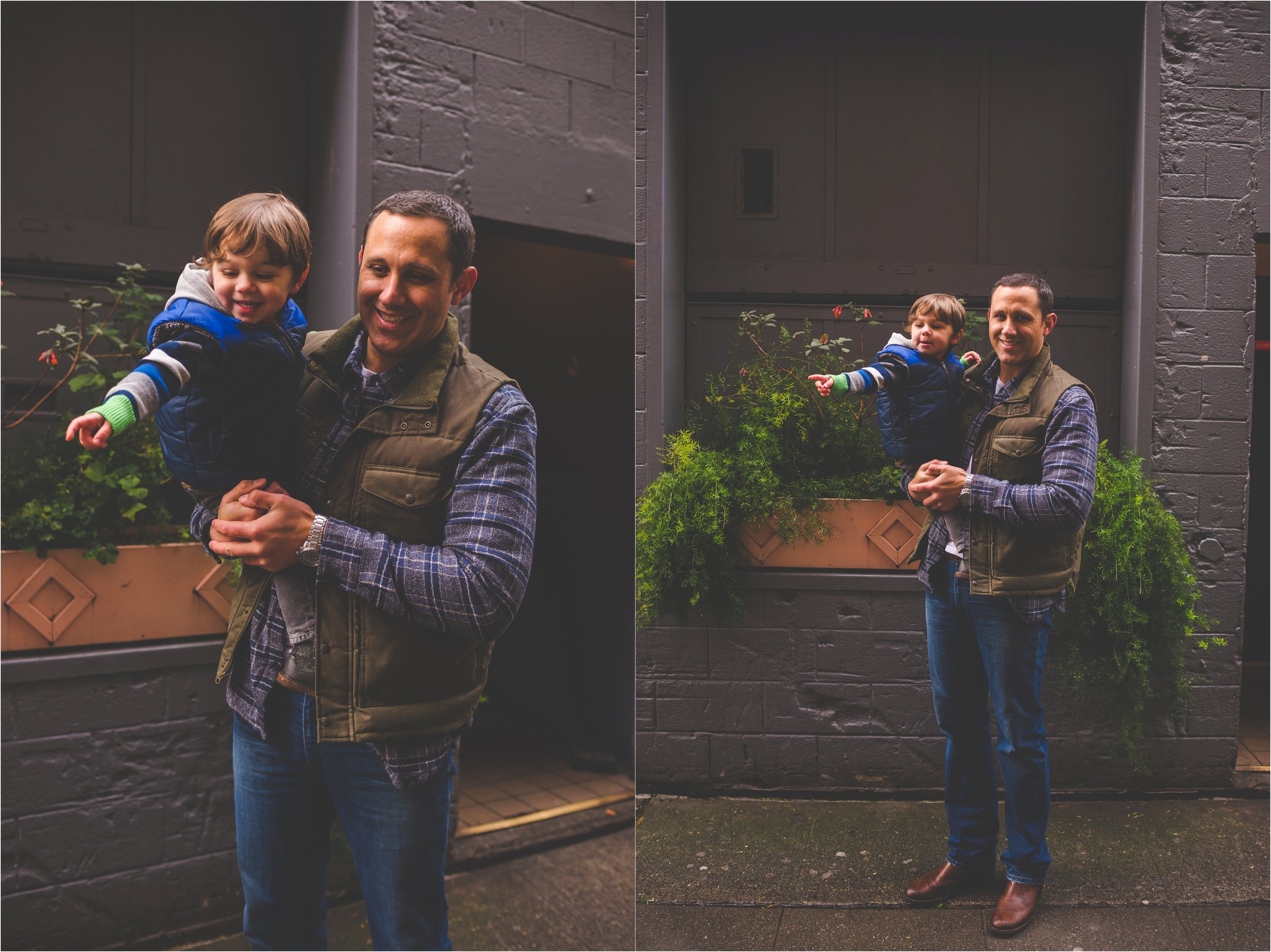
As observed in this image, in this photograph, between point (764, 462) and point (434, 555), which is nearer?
point (434, 555)

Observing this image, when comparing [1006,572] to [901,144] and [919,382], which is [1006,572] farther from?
[901,144]

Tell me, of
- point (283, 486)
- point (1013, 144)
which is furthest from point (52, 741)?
point (1013, 144)

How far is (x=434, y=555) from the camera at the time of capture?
62.4 inches

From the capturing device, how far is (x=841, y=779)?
212cm

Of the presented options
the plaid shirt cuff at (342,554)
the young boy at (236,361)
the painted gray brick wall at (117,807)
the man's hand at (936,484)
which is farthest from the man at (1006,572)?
the painted gray brick wall at (117,807)

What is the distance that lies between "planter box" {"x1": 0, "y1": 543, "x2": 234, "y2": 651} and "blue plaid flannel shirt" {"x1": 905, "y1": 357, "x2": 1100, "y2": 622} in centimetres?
213

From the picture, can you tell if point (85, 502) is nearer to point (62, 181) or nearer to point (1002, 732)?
point (62, 181)

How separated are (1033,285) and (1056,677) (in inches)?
35.7

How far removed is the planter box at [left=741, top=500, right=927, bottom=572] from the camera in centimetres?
202

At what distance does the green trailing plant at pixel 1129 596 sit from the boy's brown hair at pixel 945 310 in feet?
1.63

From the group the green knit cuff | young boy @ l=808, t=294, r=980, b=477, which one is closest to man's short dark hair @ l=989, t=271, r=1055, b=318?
young boy @ l=808, t=294, r=980, b=477

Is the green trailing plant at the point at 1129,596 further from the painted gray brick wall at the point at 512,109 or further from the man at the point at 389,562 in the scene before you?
the painted gray brick wall at the point at 512,109

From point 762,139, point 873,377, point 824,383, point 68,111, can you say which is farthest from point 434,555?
point 68,111

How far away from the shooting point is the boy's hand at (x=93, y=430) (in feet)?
4.30
